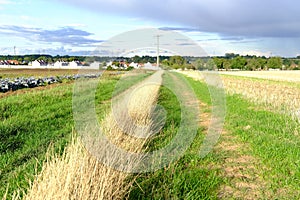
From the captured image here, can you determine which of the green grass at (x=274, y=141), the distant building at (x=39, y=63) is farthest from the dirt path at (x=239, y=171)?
the distant building at (x=39, y=63)

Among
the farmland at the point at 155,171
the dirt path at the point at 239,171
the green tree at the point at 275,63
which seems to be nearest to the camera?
the farmland at the point at 155,171

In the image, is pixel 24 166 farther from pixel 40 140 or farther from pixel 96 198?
pixel 96 198

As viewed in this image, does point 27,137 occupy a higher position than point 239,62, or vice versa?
point 239,62

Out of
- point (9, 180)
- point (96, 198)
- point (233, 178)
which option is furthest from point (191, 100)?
point (96, 198)

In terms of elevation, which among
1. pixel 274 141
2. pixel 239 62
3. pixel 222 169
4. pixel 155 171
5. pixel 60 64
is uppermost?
pixel 239 62

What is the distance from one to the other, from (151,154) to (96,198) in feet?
9.07

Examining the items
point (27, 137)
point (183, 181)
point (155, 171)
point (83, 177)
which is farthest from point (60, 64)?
point (83, 177)

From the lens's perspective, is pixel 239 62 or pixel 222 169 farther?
pixel 239 62

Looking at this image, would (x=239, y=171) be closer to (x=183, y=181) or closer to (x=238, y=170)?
(x=238, y=170)

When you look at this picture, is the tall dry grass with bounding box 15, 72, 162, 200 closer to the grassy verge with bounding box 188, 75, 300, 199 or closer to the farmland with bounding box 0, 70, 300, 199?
the farmland with bounding box 0, 70, 300, 199

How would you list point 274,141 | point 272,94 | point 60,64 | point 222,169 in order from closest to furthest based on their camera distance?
1. point 222,169
2. point 274,141
3. point 272,94
4. point 60,64

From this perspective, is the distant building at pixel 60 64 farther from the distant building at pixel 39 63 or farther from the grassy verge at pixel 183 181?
the grassy verge at pixel 183 181

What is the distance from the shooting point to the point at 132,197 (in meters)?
4.29

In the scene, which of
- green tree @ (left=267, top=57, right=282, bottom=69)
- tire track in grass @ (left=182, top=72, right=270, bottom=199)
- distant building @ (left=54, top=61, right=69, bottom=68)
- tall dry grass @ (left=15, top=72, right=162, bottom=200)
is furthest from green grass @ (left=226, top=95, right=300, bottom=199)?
green tree @ (left=267, top=57, right=282, bottom=69)
